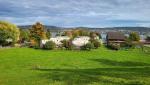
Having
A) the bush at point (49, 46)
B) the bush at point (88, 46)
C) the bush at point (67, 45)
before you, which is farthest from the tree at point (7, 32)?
the bush at point (88, 46)

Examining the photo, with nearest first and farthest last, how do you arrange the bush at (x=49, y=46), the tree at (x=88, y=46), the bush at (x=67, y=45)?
1. the tree at (x=88, y=46)
2. the bush at (x=49, y=46)
3. the bush at (x=67, y=45)

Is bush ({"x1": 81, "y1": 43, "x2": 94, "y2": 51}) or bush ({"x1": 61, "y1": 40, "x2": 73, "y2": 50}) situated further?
bush ({"x1": 61, "y1": 40, "x2": 73, "y2": 50})

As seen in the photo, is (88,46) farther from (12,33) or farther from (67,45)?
(12,33)

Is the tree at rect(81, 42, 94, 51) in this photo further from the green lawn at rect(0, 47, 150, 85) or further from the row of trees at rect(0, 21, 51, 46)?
the green lawn at rect(0, 47, 150, 85)

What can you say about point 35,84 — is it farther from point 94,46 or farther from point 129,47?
point 129,47

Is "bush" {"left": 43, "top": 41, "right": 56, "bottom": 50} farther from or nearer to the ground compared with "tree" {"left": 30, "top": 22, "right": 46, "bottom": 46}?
nearer to the ground

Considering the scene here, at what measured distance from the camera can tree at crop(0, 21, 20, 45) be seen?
112375 mm

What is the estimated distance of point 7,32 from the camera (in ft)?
376

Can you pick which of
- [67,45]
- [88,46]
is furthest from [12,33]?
[88,46]

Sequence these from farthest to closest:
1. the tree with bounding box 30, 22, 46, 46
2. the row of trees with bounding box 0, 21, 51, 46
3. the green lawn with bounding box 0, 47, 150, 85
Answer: the tree with bounding box 30, 22, 46, 46 < the row of trees with bounding box 0, 21, 51, 46 < the green lawn with bounding box 0, 47, 150, 85

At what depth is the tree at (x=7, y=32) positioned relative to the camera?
11238 cm

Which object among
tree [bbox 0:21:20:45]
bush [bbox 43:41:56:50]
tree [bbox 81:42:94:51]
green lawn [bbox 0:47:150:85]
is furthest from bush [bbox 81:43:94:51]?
green lawn [bbox 0:47:150:85]

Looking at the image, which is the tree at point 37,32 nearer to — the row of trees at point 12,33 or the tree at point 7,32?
the row of trees at point 12,33

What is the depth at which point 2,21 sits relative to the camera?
12150 cm
